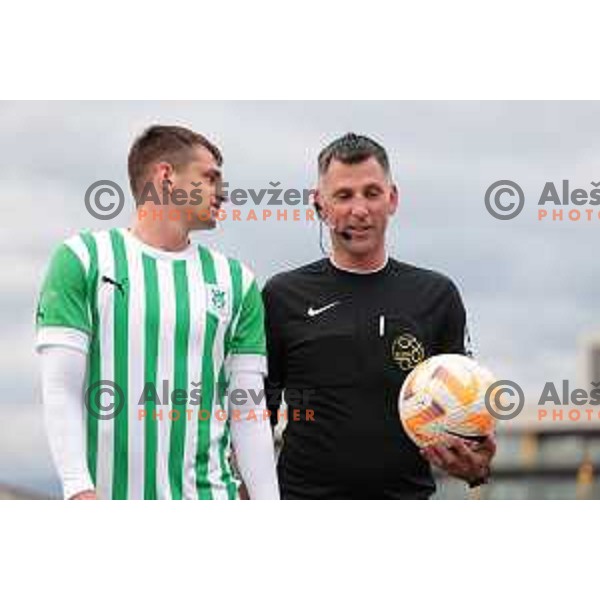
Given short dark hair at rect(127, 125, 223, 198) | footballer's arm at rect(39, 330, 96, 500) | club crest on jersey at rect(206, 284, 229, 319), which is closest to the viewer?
footballer's arm at rect(39, 330, 96, 500)

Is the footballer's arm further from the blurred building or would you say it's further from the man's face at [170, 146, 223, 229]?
the blurred building

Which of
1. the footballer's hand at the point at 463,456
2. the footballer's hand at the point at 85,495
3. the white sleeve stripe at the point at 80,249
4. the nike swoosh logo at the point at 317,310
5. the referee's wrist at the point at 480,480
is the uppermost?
the white sleeve stripe at the point at 80,249

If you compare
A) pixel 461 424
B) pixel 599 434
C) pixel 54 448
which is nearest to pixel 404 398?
pixel 461 424

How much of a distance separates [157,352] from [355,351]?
3.67ft

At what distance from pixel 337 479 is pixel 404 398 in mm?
527

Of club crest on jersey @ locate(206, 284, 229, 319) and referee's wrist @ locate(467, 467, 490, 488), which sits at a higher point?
club crest on jersey @ locate(206, 284, 229, 319)

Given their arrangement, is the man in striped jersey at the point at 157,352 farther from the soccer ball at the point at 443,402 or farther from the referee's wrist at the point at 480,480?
the referee's wrist at the point at 480,480

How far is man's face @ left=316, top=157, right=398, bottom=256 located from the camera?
24.1 ft

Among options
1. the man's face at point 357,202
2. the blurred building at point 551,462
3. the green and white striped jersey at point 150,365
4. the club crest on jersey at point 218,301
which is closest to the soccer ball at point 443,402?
the man's face at point 357,202

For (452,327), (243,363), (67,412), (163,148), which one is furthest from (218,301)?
(452,327)

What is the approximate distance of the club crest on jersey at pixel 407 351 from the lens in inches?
289

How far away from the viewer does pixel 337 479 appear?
731cm

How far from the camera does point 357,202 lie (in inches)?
288

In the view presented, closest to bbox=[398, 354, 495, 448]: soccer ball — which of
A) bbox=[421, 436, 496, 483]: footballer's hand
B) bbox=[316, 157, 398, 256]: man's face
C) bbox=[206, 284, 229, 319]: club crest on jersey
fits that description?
bbox=[421, 436, 496, 483]: footballer's hand
